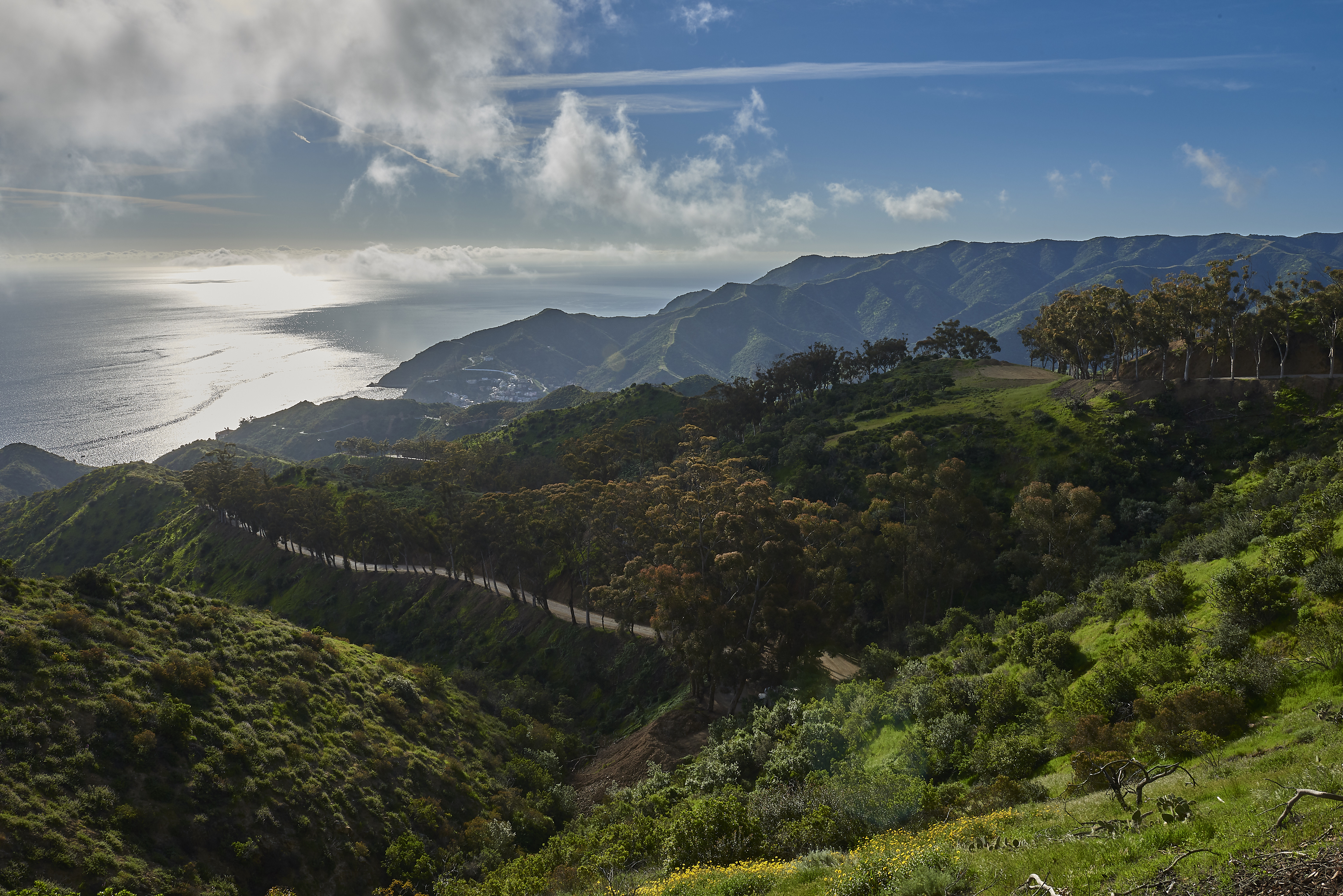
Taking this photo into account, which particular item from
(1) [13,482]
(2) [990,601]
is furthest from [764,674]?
(1) [13,482]

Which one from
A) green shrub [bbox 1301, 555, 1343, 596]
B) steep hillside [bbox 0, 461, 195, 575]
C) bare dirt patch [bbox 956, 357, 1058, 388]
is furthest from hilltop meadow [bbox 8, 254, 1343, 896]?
steep hillside [bbox 0, 461, 195, 575]

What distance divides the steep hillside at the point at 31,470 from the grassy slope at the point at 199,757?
190947mm

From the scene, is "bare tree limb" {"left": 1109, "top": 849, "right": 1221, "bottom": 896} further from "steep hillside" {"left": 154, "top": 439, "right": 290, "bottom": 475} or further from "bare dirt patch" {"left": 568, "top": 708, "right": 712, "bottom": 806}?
"steep hillside" {"left": 154, "top": 439, "right": 290, "bottom": 475}

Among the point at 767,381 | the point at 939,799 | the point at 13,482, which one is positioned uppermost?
the point at 767,381

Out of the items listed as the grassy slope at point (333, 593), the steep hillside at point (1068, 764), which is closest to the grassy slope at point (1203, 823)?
the steep hillside at point (1068, 764)

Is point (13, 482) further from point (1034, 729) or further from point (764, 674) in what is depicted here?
point (1034, 729)

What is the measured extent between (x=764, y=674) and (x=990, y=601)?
17029 mm

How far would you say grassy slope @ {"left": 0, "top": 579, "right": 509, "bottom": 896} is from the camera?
68.9 ft

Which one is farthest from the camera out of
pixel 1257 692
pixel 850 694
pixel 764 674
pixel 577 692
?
pixel 577 692

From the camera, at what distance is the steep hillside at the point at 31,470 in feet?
549

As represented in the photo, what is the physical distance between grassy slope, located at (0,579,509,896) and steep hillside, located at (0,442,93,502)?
191 meters

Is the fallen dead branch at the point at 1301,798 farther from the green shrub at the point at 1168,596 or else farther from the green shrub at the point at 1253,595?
the green shrub at the point at 1168,596

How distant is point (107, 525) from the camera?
102m

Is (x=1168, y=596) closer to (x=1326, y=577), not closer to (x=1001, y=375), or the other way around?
(x=1326, y=577)
